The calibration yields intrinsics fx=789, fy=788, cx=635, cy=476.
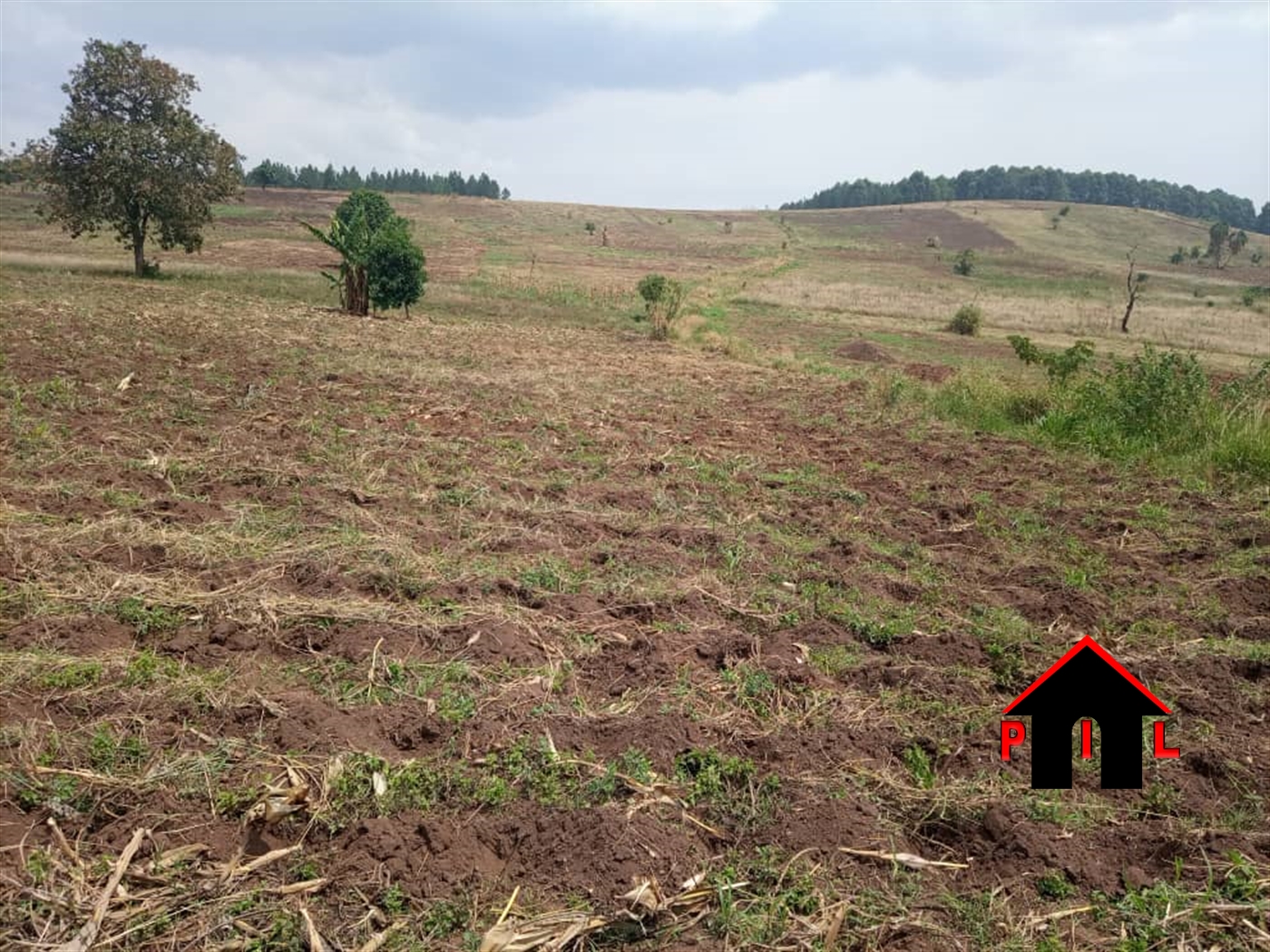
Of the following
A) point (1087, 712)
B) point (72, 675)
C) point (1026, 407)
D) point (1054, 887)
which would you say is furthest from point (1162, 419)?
point (72, 675)

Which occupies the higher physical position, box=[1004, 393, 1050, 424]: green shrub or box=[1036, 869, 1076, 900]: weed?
box=[1004, 393, 1050, 424]: green shrub

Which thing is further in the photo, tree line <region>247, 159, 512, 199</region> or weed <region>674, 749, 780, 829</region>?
tree line <region>247, 159, 512, 199</region>

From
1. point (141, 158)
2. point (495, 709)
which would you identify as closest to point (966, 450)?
point (495, 709)

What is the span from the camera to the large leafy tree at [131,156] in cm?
1923

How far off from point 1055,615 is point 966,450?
181 inches

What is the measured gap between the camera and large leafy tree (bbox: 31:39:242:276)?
19.2m

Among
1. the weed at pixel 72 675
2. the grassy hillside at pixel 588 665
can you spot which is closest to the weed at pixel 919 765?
the grassy hillside at pixel 588 665

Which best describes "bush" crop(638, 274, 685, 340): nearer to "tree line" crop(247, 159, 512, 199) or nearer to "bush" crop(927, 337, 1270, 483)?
"bush" crop(927, 337, 1270, 483)

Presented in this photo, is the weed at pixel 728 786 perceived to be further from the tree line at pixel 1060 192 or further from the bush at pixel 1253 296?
the tree line at pixel 1060 192

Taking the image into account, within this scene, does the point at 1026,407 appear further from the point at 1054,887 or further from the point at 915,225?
the point at 915,225

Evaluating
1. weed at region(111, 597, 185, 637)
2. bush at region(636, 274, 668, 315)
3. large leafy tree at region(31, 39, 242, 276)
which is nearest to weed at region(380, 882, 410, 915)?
weed at region(111, 597, 185, 637)

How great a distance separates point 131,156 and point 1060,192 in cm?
11551

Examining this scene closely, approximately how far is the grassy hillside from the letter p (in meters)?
0.08

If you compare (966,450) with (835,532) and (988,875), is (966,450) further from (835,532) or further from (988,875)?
(988,875)
